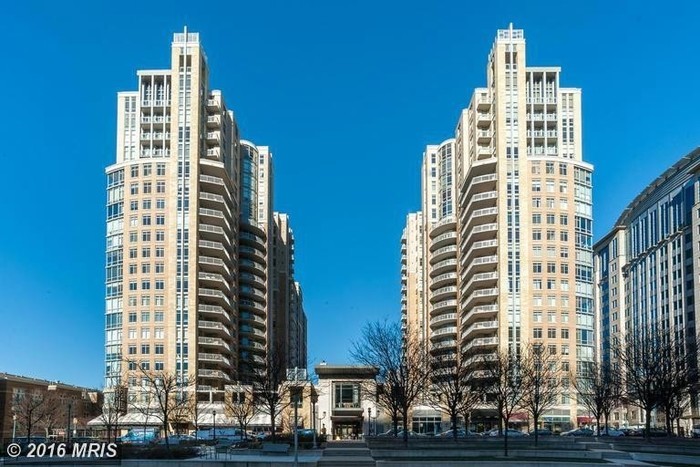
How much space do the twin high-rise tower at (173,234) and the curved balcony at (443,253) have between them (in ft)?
105

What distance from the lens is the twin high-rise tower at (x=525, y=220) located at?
4754 inches

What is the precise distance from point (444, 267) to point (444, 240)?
433 centimetres

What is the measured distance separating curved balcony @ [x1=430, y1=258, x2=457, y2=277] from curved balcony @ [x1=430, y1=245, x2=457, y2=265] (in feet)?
2.08

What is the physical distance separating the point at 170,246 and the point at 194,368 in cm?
1625

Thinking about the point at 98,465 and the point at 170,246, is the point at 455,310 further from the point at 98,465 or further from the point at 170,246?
the point at 98,465

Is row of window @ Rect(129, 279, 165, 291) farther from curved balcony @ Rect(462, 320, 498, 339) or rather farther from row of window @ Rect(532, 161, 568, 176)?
row of window @ Rect(532, 161, 568, 176)

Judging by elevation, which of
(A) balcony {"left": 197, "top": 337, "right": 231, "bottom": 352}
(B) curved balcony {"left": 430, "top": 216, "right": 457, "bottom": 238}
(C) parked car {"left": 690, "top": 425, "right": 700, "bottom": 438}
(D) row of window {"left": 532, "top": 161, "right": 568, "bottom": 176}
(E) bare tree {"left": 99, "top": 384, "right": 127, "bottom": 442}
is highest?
(D) row of window {"left": 532, "top": 161, "right": 568, "bottom": 176}

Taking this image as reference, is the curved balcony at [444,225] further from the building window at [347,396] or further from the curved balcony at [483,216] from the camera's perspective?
the building window at [347,396]

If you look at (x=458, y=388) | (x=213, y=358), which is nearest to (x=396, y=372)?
(x=458, y=388)

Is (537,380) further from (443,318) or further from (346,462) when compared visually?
(443,318)

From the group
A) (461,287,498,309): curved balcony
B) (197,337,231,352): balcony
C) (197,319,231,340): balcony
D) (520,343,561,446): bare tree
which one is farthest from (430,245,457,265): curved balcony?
(197,337,231,352): balcony

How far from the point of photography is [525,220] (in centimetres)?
12275

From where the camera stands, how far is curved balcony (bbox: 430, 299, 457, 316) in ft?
456

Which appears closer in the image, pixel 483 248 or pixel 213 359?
pixel 213 359
